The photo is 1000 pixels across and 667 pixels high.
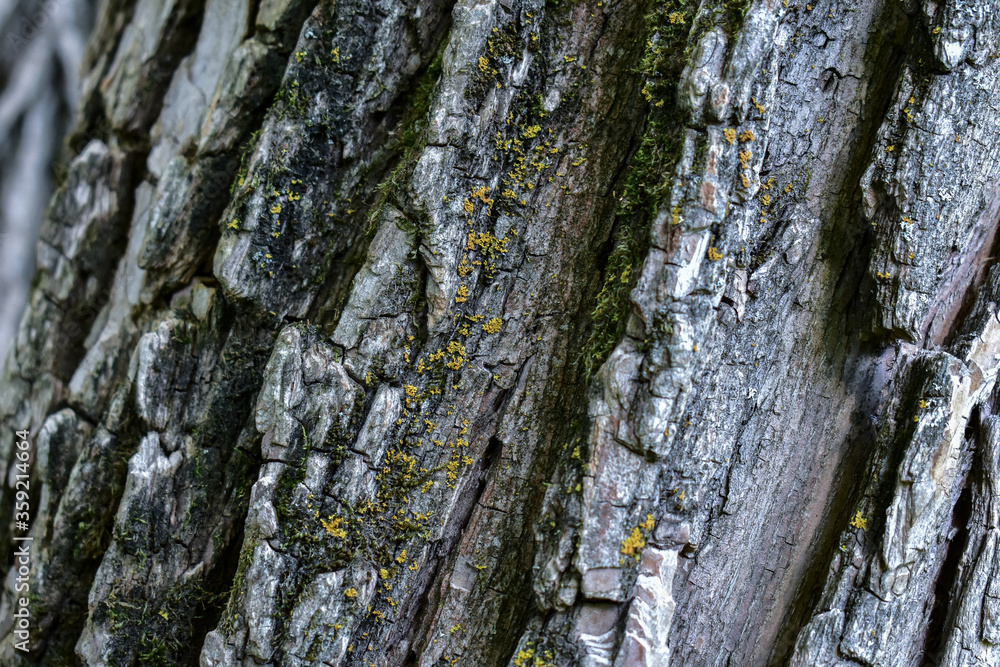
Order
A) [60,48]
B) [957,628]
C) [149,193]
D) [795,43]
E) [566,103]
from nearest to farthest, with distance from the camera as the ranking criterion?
1. [957,628]
2. [795,43]
3. [566,103]
4. [149,193]
5. [60,48]

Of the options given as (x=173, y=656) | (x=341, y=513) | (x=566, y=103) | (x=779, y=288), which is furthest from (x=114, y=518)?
(x=779, y=288)

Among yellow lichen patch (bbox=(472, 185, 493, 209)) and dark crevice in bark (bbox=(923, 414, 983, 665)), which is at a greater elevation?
yellow lichen patch (bbox=(472, 185, 493, 209))

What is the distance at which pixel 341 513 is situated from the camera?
2.33 metres

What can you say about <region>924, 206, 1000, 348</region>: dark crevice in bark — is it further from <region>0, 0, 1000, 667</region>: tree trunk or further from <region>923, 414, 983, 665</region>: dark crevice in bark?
<region>923, 414, 983, 665</region>: dark crevice in bark

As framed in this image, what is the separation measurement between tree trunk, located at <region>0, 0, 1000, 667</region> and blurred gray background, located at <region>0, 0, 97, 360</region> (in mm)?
2255

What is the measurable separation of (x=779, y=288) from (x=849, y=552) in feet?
3.32

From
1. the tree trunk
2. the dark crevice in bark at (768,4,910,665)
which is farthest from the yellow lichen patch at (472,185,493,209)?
the dark crevice in bark at (768,4,910,665)

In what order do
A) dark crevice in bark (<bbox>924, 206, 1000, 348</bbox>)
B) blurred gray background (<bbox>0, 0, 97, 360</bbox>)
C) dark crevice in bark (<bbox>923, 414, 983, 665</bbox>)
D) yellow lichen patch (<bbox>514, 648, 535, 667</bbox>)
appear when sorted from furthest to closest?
1. blurred gray background (<bbox>0, 0, 97, 360</bbox>)
2. dark crevice in bark (<bbox>924, 206, 1000, 348</bbox>)
3. dark crevice in bark (<bbox>923, 414, 983, 665</bbox>)
4. yellow lichen patch (<bbox>514, 648, 535, 667</bbox>)

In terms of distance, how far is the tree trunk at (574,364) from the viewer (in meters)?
2.19

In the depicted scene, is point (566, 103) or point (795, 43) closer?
point (795, 43)

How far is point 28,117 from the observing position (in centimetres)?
420

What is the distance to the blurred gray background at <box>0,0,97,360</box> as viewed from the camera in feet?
13.7

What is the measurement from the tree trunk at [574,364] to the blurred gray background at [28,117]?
2.26 meters

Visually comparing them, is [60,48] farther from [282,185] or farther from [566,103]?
[566,103]
